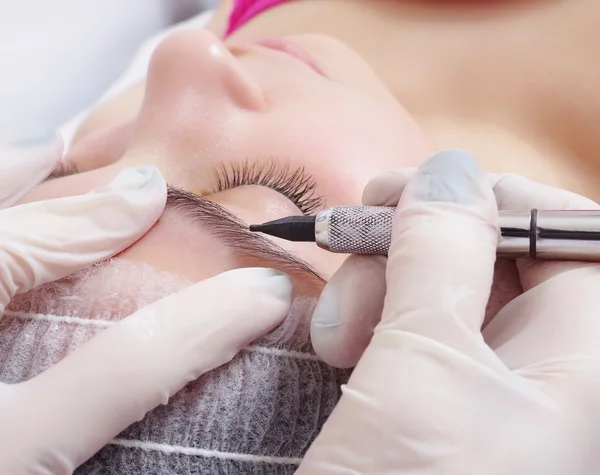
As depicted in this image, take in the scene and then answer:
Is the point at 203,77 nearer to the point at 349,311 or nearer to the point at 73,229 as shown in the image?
the point at 73,229

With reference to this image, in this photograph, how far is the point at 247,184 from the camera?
2.58 ft

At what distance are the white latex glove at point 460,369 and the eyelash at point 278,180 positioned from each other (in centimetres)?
22

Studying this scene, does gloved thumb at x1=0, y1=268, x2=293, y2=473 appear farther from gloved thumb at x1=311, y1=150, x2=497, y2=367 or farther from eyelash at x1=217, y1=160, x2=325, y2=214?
eyelash at x1=217, y1=160, x2=325, y2=214

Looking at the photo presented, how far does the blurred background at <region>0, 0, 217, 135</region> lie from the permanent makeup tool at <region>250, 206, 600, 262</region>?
1219 mm

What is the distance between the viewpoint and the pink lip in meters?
1.03

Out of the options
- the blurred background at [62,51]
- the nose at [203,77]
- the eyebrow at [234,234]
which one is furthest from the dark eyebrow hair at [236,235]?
the blurred background at [62,51]

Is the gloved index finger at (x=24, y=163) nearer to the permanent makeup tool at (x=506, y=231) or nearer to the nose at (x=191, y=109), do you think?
the nose at (x=191, y=109)

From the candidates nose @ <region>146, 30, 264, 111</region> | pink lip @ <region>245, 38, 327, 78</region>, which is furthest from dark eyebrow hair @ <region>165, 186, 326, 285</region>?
pink lip @ <region>245, 38, 327, 78</region>

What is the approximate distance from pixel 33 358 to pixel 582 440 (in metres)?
0.51

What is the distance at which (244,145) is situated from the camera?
80 cm

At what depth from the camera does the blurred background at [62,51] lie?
5.46 ft

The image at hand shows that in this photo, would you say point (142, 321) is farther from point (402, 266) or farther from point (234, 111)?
point (234, 111)

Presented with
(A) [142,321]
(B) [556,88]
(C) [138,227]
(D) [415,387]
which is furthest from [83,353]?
(B) [556,88]

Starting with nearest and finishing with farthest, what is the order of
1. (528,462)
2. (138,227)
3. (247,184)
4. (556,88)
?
(528,462)
(138,227)
(247,184)
(556,88)
